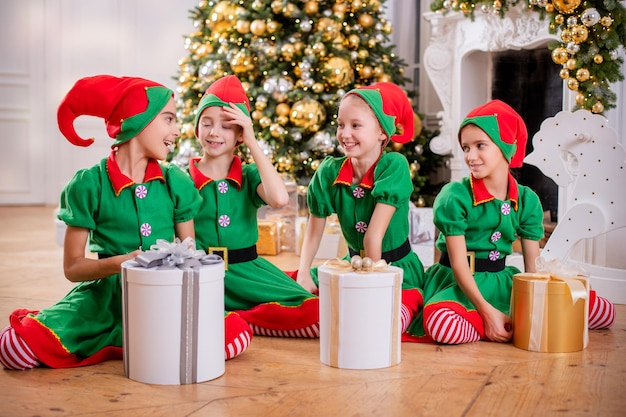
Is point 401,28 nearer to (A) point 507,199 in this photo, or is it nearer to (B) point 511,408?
(A) point 507,199

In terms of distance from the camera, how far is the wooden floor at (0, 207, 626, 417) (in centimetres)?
170

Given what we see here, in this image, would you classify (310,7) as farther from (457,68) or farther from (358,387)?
(358,387)

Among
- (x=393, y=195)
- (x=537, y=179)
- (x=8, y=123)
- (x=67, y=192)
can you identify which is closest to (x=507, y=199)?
(x=393, y=195)

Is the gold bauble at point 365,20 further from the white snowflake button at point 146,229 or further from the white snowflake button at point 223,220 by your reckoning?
the white snowflake button at point 146,229

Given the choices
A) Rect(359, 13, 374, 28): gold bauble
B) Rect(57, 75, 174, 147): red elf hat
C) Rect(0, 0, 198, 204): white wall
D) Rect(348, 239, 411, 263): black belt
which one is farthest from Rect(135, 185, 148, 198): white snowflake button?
Rect(0, 0, 198, 204): white wall

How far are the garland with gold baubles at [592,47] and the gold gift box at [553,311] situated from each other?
1177 mm

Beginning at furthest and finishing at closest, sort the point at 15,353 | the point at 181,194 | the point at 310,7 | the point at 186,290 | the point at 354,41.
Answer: the point at 354,41, the point at 310,7, the point at 181,194, the point at 15,353, the point at 186,290

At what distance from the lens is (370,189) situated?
8.21 feet

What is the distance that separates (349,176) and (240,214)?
1.22 feet

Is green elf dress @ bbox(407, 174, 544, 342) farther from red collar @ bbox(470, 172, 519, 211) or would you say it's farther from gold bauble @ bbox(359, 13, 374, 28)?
gold bauble @ bbox(359, 13, 374, 28)

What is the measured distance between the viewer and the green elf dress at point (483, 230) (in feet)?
7.86

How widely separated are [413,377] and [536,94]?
2867 millimetres

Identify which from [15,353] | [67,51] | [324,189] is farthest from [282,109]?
[67,51]

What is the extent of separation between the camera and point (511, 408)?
67.1 inches
